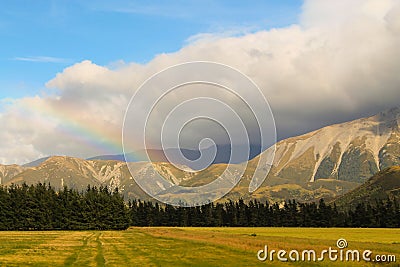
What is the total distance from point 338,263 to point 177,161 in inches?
771

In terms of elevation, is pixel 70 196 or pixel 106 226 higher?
pixel 70 196

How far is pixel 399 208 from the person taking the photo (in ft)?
568

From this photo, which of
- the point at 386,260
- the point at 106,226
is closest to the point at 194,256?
the point at 386,260

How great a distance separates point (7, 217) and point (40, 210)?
1161 cm

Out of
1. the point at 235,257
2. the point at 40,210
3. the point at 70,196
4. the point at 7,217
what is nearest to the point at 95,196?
the point at 70,196

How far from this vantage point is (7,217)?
15962cm

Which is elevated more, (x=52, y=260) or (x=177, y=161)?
(x=177, y=161)

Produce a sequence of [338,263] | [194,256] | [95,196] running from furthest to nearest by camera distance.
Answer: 1. [95,196]
2. [194,256]
3. [338,263]

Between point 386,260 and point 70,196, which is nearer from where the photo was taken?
point 386,260

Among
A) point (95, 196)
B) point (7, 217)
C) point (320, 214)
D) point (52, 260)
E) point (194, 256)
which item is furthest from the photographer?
point (320, 214)

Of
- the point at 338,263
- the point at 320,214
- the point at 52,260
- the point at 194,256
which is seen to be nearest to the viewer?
the point at 338,263

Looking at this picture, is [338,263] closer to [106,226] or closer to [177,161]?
[177,161]

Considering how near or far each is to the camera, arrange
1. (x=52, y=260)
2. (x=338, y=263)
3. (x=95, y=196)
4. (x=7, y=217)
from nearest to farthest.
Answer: (x=338, y=263) → (x=52, y=260) → (x=7, y=217) → (x=95, y=196)

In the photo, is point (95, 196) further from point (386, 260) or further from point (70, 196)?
point (386, 260)
